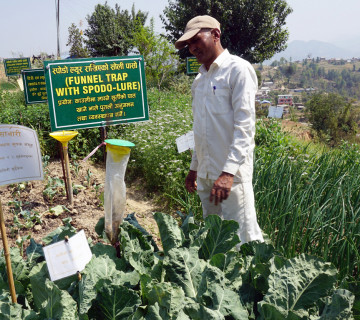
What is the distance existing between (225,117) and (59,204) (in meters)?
2.66

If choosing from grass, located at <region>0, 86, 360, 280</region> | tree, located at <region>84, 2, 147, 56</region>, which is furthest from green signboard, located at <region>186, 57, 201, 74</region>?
tree, located at <region>84, 2, 147, 56</region>

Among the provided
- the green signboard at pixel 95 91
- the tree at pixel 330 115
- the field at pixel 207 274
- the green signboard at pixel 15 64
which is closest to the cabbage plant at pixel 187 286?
the field at pixel 207 274

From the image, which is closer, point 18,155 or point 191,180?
point 18,155

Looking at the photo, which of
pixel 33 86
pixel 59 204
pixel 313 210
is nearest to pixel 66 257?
pixel 313 210

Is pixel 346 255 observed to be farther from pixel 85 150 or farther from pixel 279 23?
pixel 279 23

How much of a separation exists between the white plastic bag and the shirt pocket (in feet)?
2.63

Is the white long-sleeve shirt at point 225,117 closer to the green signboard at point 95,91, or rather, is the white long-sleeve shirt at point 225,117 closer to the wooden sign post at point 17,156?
the wooden sign post at point 17,156

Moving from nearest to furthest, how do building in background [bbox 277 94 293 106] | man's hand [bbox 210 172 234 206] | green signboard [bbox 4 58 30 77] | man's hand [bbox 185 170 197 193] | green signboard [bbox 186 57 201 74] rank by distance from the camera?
man's hand [bbox 210 172 234 206] → man's hand [bbox 185 170 197 193] → building in background [bbox 277 94 293 106] → green signboard [bbox 186 57 201 74] → green signboard [bbox 4 58 30 77]

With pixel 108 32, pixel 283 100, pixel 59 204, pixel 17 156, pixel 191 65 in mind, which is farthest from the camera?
pixel 108 32

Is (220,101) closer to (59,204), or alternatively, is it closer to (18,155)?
(18,155)

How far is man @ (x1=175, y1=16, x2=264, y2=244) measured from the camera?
224cm

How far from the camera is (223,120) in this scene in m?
2.38

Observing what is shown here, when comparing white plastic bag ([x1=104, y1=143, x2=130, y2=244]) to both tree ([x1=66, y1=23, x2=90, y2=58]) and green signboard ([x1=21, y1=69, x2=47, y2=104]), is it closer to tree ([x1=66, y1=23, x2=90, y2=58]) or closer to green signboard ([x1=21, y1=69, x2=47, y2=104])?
green signboard ([x1=21, y1=69, x2=47, y2=104])

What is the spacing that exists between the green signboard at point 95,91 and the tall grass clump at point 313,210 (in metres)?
1.96
